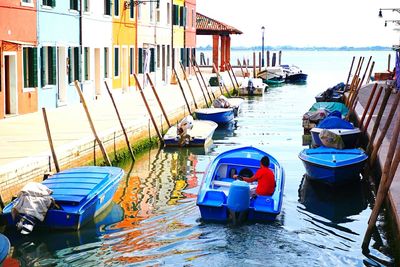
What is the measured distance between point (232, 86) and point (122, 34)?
13885 millimetres

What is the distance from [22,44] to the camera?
70.7 feet

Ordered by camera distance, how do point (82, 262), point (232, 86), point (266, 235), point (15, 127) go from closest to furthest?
point (82, 262) < point (266, 235) < point (15, 127) < point (232, 86)

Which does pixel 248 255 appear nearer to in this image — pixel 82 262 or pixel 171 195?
pixel 82 262

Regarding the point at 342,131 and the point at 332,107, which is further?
the point at 332,107

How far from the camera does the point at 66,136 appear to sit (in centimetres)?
1861

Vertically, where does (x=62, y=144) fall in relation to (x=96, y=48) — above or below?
below

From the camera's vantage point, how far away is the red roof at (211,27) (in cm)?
5462

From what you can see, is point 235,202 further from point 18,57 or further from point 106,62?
A: point 106,62

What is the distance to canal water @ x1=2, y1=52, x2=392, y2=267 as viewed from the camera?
11359mm

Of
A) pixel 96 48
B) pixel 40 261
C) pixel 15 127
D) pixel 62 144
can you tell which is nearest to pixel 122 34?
pixel 96 48

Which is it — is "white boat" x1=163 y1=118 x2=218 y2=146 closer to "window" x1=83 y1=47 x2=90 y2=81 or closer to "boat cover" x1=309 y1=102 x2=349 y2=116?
"window" x1=83 y1=47 x2=90 y2=81

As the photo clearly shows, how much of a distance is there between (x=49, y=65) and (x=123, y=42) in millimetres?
8946

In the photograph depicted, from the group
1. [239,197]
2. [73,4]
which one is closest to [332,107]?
[73,4]

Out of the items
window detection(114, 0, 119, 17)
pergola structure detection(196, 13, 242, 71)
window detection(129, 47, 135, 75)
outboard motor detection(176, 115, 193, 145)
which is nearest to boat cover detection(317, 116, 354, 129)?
outboard motor detection(176, 115, 193, 145)
